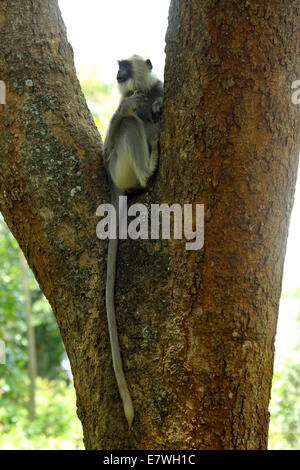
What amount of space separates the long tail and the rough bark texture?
36mm

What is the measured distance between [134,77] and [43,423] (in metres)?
7.85

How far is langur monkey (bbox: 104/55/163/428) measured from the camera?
304cm

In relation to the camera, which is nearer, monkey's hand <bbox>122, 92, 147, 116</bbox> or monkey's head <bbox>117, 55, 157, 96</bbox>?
monkey's hand <bbox>122, 92, 147, 116</bbox>

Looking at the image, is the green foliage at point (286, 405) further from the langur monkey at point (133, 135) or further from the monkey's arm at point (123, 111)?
the monkey's arm at point (123, 111)

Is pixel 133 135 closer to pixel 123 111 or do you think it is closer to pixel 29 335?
pixel 123 111

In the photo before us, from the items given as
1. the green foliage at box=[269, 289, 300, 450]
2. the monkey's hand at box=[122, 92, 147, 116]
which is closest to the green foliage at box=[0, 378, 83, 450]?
the green foliage at box=[269, 289, 300, 450]

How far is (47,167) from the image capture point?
2596 mm

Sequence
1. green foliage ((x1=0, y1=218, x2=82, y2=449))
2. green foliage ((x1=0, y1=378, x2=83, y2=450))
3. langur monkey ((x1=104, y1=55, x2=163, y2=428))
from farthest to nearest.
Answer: green foliage ((x1=0, y1=218, x2=82, y2=449)) → green foliage ((x1=0, y1=378, x2=83, y2=450)) → langur monkey ((x1=104, y1=55, x2=163, y2=428))

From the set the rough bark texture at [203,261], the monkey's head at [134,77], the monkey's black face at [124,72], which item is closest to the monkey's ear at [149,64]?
the monkey's head at [134,77]

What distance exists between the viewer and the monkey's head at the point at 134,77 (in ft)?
13.5

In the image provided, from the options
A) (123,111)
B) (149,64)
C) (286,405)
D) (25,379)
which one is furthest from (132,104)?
(25,379)

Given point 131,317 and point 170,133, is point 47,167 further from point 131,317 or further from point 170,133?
point 131,317

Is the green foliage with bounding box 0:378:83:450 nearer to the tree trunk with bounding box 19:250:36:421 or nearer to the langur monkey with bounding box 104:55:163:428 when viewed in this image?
the tree trunk with bounding box 19:250:36:421

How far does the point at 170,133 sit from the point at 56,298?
879 mm
